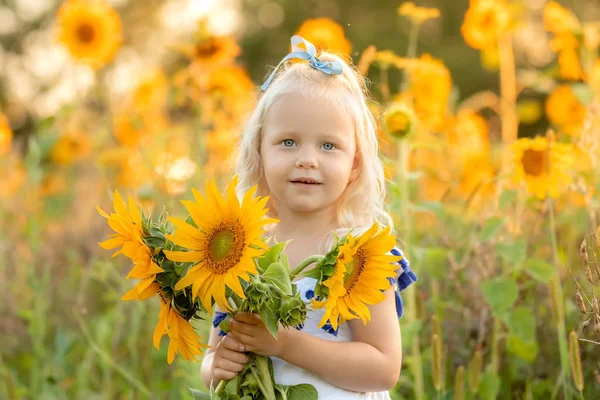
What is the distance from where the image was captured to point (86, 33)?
11.8ft

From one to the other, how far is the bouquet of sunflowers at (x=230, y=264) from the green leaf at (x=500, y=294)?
2.80ft

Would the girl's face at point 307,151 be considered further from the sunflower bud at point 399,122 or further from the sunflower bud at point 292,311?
the sunflower bud at point 399,122

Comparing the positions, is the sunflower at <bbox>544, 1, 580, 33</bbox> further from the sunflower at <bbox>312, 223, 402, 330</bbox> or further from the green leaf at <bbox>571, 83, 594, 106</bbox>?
the sunflower at <bbox>312, 223, 402, 330</bbox>

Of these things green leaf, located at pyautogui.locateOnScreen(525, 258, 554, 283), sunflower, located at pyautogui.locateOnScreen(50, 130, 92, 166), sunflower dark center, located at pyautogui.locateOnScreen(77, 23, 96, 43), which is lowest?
green leaf, located at pyautogui.locateOnScreen(525, 258, 554, 283)

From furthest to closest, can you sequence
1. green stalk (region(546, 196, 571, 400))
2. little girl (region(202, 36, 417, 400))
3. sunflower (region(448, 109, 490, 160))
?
1. sunflower (region(448, 109, 490, 160))
2. green stalk (region(546, 196, 571, 400))
3. little girl (region(202, 36, 417, 400))

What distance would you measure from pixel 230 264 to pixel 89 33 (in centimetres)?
274

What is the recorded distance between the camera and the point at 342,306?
120 centimetres

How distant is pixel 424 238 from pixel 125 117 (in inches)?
59.4

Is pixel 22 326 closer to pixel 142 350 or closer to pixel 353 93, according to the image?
pixel 142 350

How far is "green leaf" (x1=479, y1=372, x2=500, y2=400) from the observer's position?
203 cm

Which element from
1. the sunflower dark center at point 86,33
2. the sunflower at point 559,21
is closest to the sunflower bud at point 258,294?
the sunflower at point 559,21

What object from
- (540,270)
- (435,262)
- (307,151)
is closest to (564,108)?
(435,262)

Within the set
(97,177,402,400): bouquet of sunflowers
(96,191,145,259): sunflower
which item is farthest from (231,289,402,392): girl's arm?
(96,191,145,259): sunflower

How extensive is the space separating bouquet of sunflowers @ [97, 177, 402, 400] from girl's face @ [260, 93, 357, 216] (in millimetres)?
279
